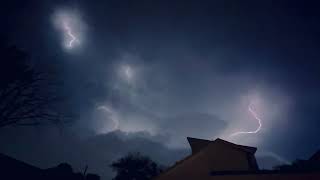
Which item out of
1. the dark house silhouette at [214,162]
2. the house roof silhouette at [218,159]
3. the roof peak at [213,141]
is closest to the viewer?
the dark house silhouette at [214,162]

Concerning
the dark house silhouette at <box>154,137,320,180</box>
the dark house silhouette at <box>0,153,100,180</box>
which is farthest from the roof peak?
the dark house silhouette at <box>0,153,100,180</box>

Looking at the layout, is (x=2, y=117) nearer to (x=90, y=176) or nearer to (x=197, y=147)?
(x=197, y=147)

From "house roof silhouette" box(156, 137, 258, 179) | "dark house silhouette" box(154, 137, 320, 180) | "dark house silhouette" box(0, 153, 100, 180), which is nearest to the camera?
"dark house silhouette" box(154, 137, 320, 180)

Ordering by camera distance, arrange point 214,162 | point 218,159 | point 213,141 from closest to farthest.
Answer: point 214,162, point 218,159, point 213,141

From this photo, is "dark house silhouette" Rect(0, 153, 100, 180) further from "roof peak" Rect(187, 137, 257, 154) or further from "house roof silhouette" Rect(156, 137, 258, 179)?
"roof peak" Rect(187, 137, 257, 154)

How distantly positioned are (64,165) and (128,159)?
12276 mm

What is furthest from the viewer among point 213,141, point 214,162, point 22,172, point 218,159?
point 22,172

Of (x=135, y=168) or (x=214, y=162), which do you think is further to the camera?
(x=135, y=168)

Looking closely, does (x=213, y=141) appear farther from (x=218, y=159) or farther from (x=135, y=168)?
(x=135, y=168)

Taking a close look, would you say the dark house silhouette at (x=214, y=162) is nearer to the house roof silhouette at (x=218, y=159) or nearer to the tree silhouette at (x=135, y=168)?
the house roof silhouette at (x=218, y=159)

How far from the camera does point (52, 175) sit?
3909 cm

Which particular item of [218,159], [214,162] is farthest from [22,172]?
[218,159]

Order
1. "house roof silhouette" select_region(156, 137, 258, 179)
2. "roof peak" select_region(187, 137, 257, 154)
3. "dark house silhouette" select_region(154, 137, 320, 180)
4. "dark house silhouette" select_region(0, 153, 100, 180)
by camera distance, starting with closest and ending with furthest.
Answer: "dark house silhouette" select_region(154, 137, 320, 180)
"house roof silhouette" select_region(156, 137, 258, 179)
"roof peak" select_region(187, 137, 257, 154)
"dark house silhouette" select_region(0, 153, 100, 180)

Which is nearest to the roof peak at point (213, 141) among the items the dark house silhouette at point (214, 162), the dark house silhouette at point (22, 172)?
the dark house silhouette at point (214, 162)
